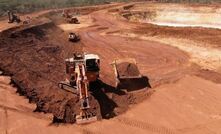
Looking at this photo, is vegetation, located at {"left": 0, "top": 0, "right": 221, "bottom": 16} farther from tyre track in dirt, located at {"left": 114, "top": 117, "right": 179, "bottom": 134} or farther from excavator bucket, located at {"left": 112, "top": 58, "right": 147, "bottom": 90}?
tyre track in dirt, located at {"left": 114, "top": 117, "right": 179, "bottom": 134}

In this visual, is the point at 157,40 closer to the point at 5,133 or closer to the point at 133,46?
the point at 133,46

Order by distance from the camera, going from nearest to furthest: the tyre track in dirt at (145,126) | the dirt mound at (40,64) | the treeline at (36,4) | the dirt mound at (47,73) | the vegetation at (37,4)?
the tyre track in dirt at (145,126) < the dirt mound at (47,73) < the dirt mound at (40,64) < the vegetation at (37,4) < the treeline at (36,4)

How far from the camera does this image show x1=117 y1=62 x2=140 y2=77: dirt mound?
1789 centimetres

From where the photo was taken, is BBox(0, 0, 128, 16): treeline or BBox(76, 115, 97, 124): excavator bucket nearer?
BBox(76, 115, 97, 124): excavator bucket

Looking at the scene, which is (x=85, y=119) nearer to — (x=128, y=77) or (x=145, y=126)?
(x=145, y=126)

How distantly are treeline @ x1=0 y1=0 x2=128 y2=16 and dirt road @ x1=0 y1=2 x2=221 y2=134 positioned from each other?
864 inches

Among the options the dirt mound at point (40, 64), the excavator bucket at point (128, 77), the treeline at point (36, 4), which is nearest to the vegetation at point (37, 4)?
the treeline at point (36, 4)

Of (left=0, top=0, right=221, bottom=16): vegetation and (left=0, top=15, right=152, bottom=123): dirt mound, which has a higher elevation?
(left=0, top=0, right=221, bottom=16): vegetation

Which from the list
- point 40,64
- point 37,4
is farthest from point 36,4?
point 40,64

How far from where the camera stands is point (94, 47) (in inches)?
1035

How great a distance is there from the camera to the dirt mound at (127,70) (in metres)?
17.9

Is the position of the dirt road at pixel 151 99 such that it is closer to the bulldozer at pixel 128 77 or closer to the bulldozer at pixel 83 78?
the bulldozer at pixel 83 78

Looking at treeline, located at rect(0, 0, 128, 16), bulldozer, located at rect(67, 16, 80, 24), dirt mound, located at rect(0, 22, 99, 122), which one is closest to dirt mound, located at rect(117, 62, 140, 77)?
dirt mound, located at rect(0, 22, 99, 122)

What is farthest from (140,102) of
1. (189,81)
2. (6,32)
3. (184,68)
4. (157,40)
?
(6,32)
